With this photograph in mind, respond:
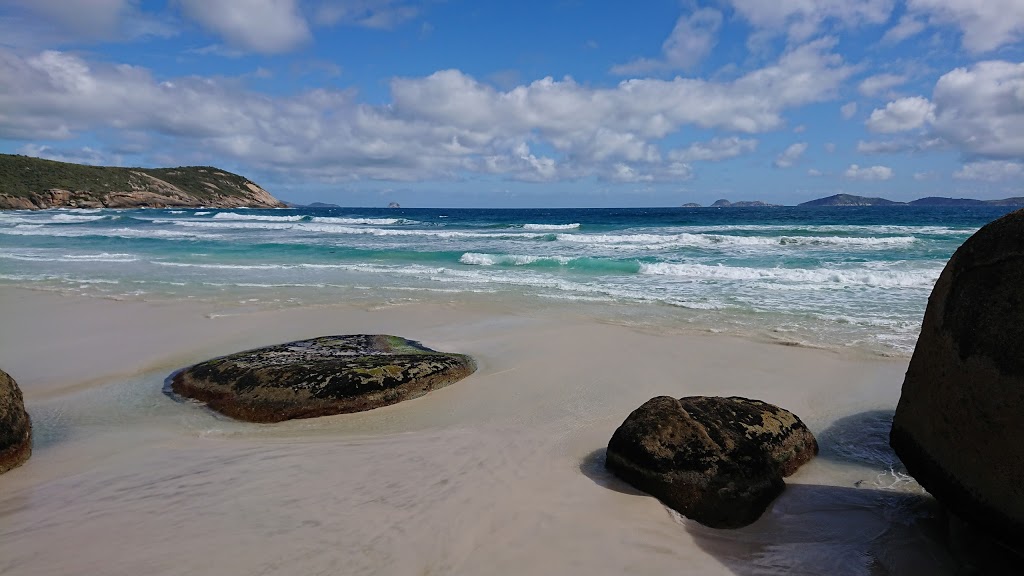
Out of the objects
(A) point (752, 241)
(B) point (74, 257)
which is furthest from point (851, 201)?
(B) point (74, 257)

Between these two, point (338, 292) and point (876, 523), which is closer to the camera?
point (876, 523)

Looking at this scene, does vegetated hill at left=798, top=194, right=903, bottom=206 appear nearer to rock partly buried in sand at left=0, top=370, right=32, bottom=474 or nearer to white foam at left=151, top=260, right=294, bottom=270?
white foam at left=151, top=260, right=294, bottom=270

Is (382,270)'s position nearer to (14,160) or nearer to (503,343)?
(503,343)

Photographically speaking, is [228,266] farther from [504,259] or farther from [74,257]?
[504,259]

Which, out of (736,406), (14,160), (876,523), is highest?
(14,160)

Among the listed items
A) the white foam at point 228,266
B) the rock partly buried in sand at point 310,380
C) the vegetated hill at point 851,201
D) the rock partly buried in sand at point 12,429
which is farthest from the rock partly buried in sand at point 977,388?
the vegetated hill at point 851,201

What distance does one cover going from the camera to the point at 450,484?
4.04 m

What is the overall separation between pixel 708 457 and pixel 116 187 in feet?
321

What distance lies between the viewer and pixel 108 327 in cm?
946

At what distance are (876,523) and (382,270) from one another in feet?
49.4

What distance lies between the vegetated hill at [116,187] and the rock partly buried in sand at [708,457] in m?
84.4

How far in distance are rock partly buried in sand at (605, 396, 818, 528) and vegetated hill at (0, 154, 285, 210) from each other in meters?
84.4

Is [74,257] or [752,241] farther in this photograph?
[752,241]

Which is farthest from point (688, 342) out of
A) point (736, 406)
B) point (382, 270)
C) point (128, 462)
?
point (382, 270)
